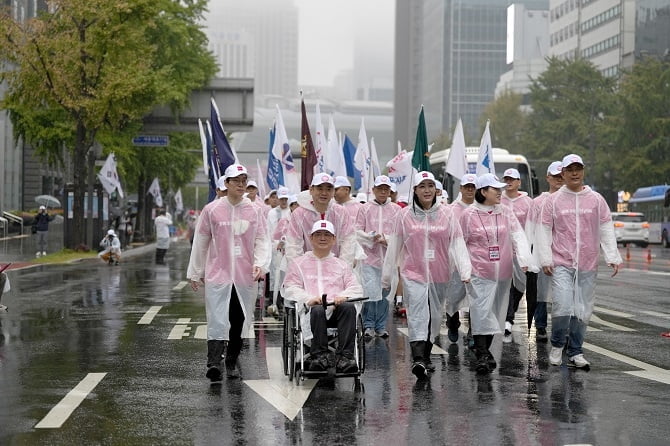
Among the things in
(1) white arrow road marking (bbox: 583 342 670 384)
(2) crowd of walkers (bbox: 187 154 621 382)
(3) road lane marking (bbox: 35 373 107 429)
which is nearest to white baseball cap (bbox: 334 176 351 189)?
(2) crowd of walkers (bbox: 187 154 621 382)

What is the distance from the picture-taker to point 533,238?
456 inches

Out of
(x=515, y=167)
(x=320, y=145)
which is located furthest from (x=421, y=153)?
(x=515, y=167)

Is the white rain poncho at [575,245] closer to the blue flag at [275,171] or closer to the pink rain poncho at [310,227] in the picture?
the pink rain poncho at [310,227]

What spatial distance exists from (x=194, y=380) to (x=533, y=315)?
5535 mm

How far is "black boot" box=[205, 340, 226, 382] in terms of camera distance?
989cm

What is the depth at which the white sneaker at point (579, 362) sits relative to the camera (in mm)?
10742

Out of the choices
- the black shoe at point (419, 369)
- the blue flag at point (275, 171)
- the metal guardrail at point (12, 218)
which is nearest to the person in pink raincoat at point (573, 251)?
the black shoe at point (419, 369)

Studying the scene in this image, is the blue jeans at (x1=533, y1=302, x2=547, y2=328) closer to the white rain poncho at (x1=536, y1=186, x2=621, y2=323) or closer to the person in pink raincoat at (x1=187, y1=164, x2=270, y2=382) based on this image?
the white rain poncho at (x1=536, y1=186, x2=621, y2=323)

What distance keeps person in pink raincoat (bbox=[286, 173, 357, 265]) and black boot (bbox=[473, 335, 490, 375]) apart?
1479 millimetres

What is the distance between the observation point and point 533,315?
14000mm

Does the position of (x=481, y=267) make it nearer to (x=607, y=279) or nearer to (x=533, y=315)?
(x=533, y=315)

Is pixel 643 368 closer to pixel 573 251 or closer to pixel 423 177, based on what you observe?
pixel 573 251

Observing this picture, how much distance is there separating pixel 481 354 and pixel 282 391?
2253 mm

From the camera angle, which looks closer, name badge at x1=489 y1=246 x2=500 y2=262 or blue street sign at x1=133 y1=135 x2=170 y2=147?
name badge at x1=489 y1=246 x2=500 y2=262
